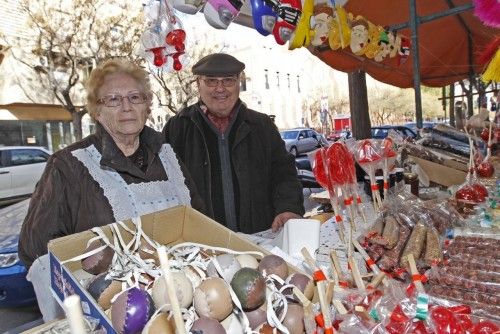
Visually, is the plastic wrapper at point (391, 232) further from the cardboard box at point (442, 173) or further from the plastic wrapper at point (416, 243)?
the cardboard box at point (442, 173)

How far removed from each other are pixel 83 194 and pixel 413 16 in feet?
11.4

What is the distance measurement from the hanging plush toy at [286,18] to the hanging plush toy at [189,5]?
2.20 feet

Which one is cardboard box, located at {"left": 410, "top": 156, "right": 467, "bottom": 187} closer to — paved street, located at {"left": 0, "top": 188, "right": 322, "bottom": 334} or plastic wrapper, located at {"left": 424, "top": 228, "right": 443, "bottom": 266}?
plastic wrapper, located at {"left": 424, "top": 228, "right": 443, "bottom": 266}

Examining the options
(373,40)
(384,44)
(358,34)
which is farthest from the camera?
(384,44)

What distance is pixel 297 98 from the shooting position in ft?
136

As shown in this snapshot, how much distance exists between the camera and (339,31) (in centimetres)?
382

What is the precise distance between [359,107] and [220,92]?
385 cm

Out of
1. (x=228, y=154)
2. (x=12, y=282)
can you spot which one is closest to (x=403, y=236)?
(x=228, y=154)

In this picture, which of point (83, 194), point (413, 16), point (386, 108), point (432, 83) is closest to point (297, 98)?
point (386, 108)

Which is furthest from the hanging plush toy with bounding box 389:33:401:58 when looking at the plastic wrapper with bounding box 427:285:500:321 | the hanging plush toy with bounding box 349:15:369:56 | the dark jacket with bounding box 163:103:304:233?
the plastic wrapper with bounding box 427:285:500:321

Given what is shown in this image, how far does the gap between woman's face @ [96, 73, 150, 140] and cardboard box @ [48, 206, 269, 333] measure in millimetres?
714

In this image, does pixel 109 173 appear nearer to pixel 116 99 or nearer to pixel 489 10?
pixel 116 99

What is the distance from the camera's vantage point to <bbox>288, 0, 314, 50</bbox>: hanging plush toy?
11.0 feet

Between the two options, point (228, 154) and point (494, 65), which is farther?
point (494, 65)
